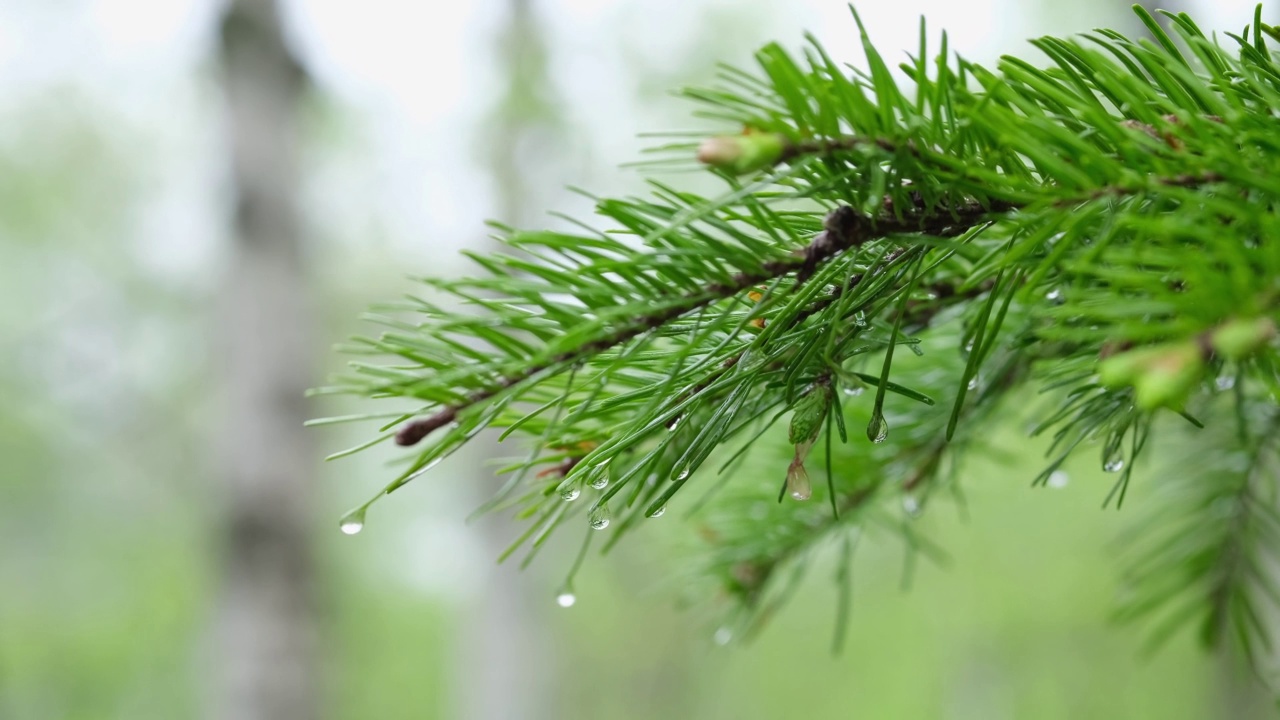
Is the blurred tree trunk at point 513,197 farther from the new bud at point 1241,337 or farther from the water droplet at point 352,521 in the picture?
the new bud at point 1241,337

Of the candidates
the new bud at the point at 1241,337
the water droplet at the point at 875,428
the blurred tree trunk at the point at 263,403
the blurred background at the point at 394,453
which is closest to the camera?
the new bud at the point at 1241,337

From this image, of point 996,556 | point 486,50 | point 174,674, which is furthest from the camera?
point 174,674

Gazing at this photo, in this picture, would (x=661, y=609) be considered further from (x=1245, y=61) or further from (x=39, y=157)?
(x=1245, y=61)

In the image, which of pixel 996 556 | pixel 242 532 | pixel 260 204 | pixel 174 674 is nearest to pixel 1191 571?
pixel 242 532

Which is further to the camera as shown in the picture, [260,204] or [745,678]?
[745,678]

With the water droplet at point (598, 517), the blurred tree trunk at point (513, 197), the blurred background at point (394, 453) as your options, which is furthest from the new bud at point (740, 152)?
the blurred tree trunk at point (513, 197)

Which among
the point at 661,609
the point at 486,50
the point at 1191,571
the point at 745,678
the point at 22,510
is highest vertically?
the point at 486,50

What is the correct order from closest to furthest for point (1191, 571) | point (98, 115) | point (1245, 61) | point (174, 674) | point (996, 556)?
point (1245, 61)
point (1191, 571)
point (996, 556)
point (98, 115)
point (174, 674)
